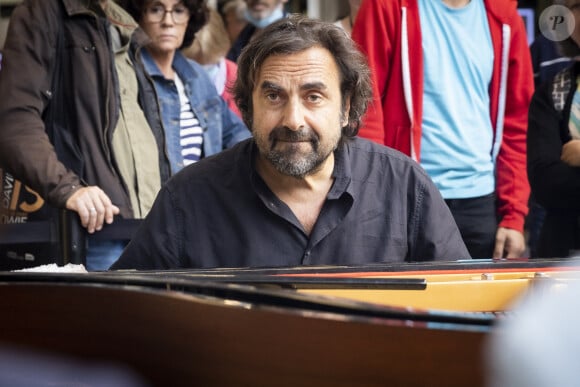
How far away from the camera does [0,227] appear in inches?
117

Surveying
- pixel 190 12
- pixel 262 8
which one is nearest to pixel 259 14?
pixel 262 8

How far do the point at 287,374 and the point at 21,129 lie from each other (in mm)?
2108

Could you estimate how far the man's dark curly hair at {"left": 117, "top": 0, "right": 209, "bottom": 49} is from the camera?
3606 millimetres

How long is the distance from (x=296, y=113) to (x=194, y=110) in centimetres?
116

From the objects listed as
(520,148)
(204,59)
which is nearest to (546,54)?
(520,148)

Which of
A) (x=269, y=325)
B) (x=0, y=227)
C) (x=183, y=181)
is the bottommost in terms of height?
(x=0, y=227)

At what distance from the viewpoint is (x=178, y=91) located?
3.56 meters

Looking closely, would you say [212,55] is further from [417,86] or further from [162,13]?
[417,86]

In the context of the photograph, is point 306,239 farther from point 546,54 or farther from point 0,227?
point 546,54

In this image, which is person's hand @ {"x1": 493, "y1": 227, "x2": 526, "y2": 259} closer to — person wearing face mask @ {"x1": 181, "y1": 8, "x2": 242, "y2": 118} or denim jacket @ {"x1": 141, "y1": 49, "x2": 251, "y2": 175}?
denim jacket @ {"x1": 141, "y1": 49, "x2": 251, "y2": 175}

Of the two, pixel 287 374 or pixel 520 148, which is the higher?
pixel 287 374

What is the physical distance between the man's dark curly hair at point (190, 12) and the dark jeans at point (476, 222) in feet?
3.95

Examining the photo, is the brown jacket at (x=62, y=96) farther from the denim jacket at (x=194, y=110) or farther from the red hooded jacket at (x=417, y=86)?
the red hooded jacket at (x=417, y=86)

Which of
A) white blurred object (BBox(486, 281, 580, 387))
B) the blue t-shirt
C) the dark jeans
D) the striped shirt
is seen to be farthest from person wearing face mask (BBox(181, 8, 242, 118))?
white blurred object (BBox(486, 281, 580, 387))
